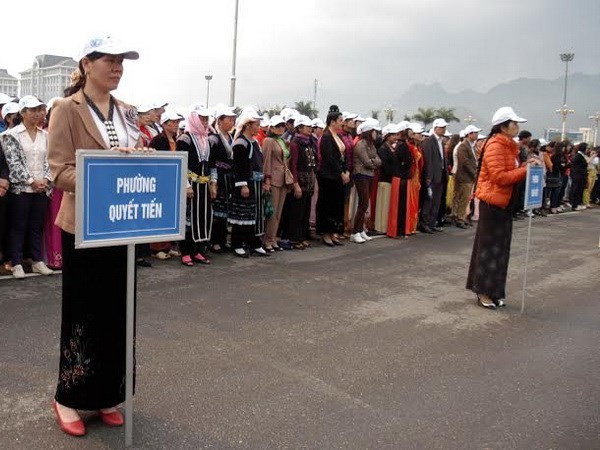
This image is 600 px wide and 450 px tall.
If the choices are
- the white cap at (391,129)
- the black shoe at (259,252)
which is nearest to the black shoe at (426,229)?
the white cap at (391,129)

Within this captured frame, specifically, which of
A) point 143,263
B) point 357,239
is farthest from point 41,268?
point 357,239

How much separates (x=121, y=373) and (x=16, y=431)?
25.0 inches

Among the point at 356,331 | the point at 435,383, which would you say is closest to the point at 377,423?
the point at 435,383

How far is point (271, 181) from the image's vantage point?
9.01 meters

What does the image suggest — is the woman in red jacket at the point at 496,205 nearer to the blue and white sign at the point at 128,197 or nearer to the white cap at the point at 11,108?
the blue and white sign at the point at 128,197

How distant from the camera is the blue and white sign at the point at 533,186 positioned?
6.11 meters

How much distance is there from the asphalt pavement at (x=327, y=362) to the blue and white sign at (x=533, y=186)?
118cm

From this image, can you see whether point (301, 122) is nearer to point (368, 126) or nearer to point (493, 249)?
point (368, 126)

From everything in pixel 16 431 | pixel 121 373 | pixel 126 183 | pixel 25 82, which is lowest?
pixel 16 431

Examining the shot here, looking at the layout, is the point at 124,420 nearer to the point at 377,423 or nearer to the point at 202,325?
the point at 377,423

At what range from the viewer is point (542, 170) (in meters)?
6.38

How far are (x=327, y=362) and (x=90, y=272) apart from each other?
2.05 meters

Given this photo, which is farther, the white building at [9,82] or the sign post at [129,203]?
the white building at [9,82]

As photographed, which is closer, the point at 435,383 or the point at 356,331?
the point at 435,383
